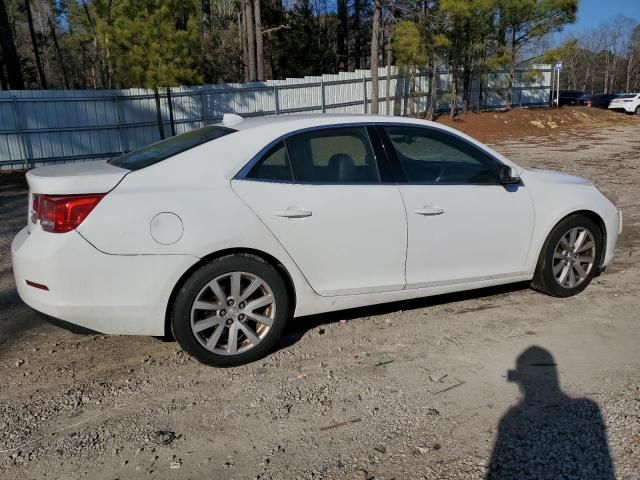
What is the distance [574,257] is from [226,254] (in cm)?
297

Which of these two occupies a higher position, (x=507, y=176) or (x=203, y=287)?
(x=507, y=176)

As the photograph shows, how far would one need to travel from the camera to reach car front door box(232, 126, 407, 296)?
11.8 feet

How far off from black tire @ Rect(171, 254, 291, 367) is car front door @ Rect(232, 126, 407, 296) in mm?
215

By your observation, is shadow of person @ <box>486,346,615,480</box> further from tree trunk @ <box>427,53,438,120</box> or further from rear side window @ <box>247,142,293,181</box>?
tree trunk @ <box>427,53,438,120</box>

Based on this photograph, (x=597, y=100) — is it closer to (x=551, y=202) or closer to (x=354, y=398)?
(x=551, y=202)

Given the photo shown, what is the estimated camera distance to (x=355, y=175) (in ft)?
12.7

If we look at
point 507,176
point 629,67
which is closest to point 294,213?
point 507,176

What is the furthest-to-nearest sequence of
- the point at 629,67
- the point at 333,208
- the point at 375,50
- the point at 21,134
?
the point at 629,67, the point at 375,50, the point at 21,134, the point at 333,208

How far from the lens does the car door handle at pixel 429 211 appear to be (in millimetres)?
3932

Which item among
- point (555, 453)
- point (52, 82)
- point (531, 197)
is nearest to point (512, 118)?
point (531, 197)

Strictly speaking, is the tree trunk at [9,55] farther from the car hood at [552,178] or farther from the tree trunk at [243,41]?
the car hood at [552,178]

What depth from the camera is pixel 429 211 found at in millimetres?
3961

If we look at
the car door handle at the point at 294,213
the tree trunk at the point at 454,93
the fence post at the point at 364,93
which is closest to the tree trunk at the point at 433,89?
the tree trunk at the point at 454,93

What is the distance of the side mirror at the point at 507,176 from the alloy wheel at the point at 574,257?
0.73 metres
